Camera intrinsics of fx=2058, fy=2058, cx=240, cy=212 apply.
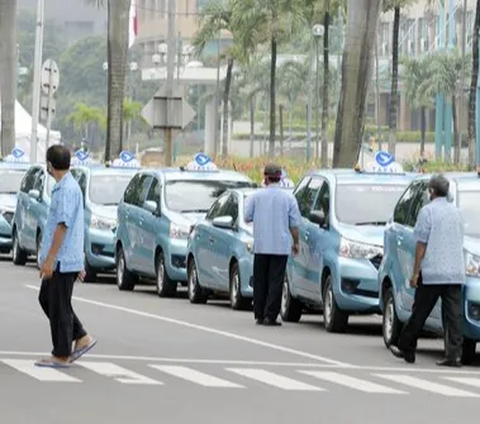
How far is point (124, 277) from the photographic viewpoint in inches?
1218

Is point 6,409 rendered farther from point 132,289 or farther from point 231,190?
point 132,289

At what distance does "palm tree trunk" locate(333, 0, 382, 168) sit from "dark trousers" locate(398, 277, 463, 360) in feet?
60.0

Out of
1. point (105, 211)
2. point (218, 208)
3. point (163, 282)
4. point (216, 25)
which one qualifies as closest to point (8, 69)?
point (216, 25)

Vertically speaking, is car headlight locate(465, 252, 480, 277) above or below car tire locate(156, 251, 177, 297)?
above

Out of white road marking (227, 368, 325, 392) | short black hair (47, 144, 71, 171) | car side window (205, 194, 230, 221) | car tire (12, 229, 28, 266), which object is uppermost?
short black hair (47, 144, 71, 171)

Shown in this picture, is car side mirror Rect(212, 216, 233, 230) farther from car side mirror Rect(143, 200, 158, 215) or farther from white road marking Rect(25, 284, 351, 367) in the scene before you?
car side mirror Rect(143, 200, 158, 215)

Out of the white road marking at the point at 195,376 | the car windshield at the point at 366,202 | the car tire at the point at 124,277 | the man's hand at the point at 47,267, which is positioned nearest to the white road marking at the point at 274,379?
the white road marking at the point at 195,376

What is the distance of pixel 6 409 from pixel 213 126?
12475 cm

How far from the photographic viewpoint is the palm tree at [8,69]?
205 ft

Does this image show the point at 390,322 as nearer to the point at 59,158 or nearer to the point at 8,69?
the point at 59,158

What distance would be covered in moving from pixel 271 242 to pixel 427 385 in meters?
6.98

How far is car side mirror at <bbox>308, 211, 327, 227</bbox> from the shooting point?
2284 centimetres

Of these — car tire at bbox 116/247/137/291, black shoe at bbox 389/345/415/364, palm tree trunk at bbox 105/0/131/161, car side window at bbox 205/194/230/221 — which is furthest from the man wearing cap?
palm tree trunk at bbox 105/0/131/161

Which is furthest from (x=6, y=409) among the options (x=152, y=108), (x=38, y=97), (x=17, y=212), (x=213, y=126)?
(x=213, y=126)
